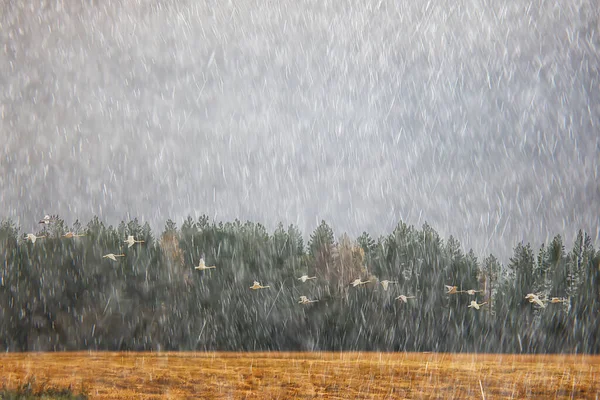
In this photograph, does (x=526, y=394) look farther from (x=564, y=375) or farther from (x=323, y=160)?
(x=323, y=160)

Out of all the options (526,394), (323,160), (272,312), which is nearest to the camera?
(526,394)

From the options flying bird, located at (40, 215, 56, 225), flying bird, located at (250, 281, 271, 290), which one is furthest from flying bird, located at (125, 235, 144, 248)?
flying bird, located at (250, 281, 271, 290)

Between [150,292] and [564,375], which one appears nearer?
[564,375]

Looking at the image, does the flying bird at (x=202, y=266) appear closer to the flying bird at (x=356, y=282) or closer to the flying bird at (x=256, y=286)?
the flying bird at (x=256, y=286)

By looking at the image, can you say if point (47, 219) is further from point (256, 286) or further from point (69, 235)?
point (256, 286)

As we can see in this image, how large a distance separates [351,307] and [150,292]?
5.71 ft

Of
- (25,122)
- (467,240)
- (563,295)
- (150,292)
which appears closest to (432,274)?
(467,240)

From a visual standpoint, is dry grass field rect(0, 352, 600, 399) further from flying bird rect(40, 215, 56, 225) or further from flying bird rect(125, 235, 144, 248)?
flying bird rect(40, 215, 56, 225)

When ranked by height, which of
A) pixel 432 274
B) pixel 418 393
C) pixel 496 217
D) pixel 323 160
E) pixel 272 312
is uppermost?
pixel 323 160

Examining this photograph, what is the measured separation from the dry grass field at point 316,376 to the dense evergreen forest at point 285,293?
13cm

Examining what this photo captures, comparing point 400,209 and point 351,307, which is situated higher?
point 400,209

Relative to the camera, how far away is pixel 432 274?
6.43m

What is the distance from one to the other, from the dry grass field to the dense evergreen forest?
5.0 inches

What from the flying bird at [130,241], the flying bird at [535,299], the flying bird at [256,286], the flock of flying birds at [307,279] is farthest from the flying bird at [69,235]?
the flying bird at [535,299]
